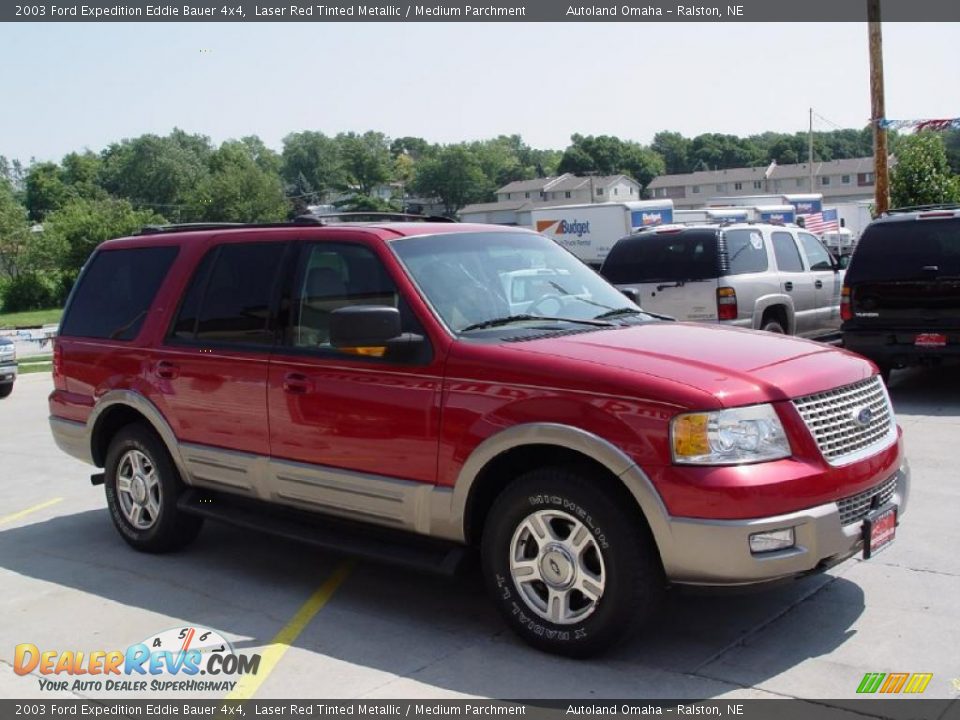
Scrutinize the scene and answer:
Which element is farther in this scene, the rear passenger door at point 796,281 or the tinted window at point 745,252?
the rear passenger door at point 796,281

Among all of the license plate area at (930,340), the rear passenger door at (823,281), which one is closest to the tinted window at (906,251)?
the license plate area at (930,340)

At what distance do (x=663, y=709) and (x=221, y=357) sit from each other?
3.21 metres

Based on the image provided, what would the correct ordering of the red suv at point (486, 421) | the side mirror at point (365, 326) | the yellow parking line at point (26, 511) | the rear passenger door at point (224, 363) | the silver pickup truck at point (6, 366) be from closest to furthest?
the red suv at point (486, 421), the side mirror at point (365, 326), the rear passenger door at point (224, 363), the yellow parking line at point (26, 511), the silver pickup truck at point (6, 366)

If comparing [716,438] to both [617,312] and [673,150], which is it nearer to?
[617,312]

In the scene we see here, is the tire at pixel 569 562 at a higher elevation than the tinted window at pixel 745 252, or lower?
lower

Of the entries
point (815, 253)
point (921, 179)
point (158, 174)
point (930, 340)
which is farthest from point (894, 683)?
point (158, 174)

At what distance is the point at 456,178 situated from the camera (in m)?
148

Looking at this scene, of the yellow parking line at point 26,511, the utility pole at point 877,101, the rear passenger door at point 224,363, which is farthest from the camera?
the utility pole at point 877,101

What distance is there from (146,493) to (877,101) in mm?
18551

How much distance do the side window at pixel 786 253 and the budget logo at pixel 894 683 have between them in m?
9.40

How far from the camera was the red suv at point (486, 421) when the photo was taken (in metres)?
4.21

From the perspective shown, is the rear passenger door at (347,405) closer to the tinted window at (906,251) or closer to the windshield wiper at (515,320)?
the windshield wiper at (515,320)

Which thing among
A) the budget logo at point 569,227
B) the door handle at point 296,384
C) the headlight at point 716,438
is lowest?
the headlight at point 716,438

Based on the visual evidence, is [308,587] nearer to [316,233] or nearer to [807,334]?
[316,233]
